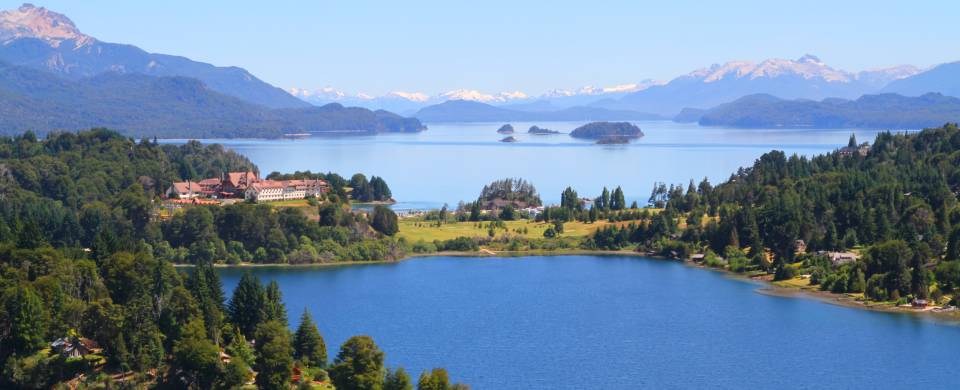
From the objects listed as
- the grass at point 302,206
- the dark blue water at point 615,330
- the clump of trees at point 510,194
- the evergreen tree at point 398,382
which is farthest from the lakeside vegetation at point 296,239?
the dark blue water at point 615,330

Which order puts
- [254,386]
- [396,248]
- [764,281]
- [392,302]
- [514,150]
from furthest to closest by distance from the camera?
[514,150], [396,248], [764,281], [392,302], [254,386]

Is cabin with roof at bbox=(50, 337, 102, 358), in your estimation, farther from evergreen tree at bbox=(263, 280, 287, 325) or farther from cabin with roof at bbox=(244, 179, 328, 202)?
cabin with roof at bbox=(244, 179, 328, 202)

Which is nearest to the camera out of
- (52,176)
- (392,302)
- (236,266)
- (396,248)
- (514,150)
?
(392,302)

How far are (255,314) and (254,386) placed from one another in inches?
183

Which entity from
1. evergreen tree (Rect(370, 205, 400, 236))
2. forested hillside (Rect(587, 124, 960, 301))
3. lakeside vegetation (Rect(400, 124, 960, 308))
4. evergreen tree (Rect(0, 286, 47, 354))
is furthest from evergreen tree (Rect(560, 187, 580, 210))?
evergreen tree (Rect(0, 286, 47, 354))

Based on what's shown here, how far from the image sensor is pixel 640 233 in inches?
2547

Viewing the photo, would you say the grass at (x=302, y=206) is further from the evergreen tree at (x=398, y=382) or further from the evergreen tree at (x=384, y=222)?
the evergreen tree at (x=398, y=382)

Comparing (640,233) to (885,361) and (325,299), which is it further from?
(885,361)

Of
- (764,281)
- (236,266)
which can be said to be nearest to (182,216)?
(236,266)

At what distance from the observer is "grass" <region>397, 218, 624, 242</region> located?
65812 millimetres

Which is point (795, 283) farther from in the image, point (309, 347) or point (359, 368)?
point (359, 368)

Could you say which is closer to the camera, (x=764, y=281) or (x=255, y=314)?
(x=255, y=314)

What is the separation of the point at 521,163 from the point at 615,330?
93.0 meters

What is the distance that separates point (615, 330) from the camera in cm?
4178
